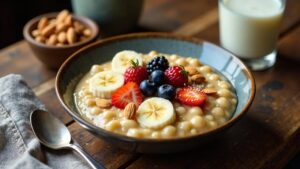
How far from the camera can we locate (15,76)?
1.19 meters

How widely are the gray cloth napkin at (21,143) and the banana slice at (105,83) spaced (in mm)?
151

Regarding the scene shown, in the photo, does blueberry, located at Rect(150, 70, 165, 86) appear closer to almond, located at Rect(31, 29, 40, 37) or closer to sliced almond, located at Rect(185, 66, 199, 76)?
sliced almond, located at Rect(185, 66, 199, 76)

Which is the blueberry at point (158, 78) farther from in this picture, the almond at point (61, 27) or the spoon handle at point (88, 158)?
the almond at point (61, 27)

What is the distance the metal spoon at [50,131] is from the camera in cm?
104

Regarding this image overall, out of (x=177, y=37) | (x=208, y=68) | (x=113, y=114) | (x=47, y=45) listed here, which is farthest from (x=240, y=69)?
(x=47, y=45)

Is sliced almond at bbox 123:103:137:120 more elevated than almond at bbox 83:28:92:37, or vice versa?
sliced almond at bbox 123:103:137:120

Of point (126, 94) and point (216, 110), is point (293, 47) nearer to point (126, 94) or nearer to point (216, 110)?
point (216, 110)

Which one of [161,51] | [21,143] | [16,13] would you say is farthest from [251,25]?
[16,13]

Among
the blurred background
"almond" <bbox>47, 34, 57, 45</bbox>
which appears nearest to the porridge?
"almond" <bbox>47, 34, 57, 45</bbox>

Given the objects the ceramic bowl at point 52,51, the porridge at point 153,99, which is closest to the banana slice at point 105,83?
the porridge at point 153,99

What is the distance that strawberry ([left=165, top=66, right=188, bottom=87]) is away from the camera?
109 centimetres

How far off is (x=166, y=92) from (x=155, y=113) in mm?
64

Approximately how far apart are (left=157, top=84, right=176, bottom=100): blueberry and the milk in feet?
1.31

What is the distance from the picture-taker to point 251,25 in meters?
1.33
